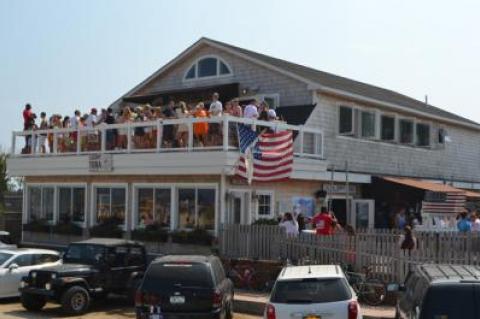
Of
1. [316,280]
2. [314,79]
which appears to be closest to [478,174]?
[314,79]

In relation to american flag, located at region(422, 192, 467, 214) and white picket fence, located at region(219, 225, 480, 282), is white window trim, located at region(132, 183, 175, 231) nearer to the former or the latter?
white picket fence, located at region(219, 225, 480, 282)

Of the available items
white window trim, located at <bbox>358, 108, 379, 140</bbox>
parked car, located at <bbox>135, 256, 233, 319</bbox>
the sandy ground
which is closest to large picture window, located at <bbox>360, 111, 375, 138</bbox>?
white window trim, located at <bbox>358, 108, 379, 140</bbox>

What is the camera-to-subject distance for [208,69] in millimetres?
29375

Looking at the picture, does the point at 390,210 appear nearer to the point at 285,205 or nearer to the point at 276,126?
the point at 285,205

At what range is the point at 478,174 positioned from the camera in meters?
35.8

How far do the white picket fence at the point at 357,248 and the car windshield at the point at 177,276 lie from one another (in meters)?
5.86

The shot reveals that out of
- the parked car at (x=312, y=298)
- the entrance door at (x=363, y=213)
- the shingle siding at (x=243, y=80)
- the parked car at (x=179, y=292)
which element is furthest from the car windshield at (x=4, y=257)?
the entrance door at (x=363, y=213)

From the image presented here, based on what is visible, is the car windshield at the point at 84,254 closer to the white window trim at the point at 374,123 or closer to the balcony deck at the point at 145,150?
the balcony deck at the point at 145,150

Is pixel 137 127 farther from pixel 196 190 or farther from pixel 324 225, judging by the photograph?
pixel 324 225

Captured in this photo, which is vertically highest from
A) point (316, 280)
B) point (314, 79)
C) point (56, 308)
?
point (314, 79)

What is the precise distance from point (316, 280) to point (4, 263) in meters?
9.78

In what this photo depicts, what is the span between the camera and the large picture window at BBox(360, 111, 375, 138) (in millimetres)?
27875

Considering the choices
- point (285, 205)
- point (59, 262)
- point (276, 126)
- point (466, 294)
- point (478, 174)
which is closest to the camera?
point (466, 294)

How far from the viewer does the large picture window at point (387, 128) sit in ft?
94.3
